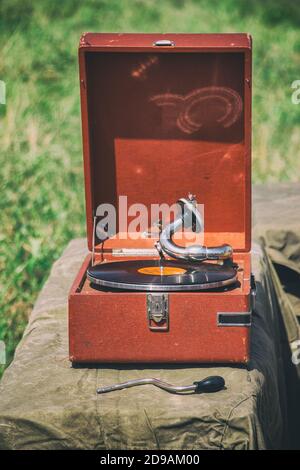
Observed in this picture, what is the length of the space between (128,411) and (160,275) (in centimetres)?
58

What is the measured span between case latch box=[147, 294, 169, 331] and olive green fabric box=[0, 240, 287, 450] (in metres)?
0.18

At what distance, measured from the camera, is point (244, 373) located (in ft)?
8.64

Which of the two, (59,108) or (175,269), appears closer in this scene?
(175,269)

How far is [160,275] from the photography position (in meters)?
2.83

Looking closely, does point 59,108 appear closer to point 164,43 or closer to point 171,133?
point 171,133

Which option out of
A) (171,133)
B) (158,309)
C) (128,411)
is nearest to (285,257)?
(171,133)

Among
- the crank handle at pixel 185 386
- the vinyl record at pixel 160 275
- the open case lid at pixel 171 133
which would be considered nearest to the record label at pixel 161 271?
the vinyl record at pixel 160 275

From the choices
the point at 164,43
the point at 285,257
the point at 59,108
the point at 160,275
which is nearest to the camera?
the point at 160,275

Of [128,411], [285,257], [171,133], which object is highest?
[171,133]

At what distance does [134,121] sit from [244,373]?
118 cm

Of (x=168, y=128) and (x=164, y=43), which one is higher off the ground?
(x=164, y=43)

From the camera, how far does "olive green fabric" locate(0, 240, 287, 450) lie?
2.38 metres
